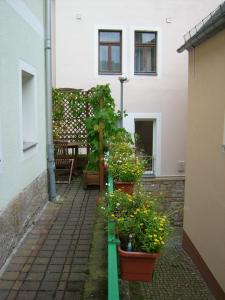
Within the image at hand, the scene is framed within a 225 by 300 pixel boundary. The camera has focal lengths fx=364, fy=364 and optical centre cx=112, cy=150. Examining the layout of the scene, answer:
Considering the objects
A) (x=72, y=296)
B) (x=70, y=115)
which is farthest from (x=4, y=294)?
(x=70, y=115)

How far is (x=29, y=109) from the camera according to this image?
5652 mm

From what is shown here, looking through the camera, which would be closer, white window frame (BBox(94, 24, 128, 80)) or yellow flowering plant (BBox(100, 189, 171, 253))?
yellow flowering plant (BBox(100, 189, 171, 253))

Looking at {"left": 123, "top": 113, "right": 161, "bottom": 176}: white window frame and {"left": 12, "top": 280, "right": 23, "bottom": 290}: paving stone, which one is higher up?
{"left": 123, "top": 113, "right": 161, "bottom": 176}: white window frame

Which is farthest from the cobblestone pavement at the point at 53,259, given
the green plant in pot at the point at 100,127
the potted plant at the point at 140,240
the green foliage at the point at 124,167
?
the green plant in pot at the point at 100,127

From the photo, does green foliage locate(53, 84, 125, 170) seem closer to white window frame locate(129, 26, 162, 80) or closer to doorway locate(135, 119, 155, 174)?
white window frame locate(129, 26, 162, 80)

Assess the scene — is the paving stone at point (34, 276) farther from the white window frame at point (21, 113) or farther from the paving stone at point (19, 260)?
the white window frame at point (21, 113)

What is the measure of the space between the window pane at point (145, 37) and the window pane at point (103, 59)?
1.08 metres

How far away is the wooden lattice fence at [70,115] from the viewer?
30.7 ft

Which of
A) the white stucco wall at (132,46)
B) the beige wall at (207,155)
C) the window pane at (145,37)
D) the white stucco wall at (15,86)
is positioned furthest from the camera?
the window pane at (145,37)

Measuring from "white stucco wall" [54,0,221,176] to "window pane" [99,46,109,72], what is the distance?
0.76ft

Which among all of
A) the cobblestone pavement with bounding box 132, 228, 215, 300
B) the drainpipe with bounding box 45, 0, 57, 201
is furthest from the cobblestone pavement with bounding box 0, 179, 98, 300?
the cobblestone pavement with bounding box 132, 228, 215, 300

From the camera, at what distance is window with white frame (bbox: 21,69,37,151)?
18.4ft

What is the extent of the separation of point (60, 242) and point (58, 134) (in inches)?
197

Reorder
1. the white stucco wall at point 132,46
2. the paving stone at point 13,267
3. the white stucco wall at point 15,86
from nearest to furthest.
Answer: the paving stone at point 13,267 < the white stucco wall at point 15,86 < the white stucco wall at point 132,46
